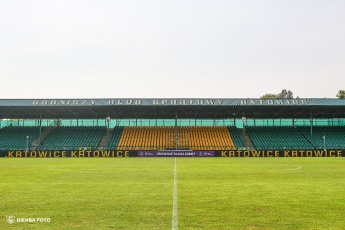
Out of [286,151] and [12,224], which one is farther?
[286,151]

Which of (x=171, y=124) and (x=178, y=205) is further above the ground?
(x=171, y=124)

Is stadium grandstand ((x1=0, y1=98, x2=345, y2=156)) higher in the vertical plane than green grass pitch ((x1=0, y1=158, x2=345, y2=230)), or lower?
higher

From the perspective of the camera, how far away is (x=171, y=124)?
75.4 meters

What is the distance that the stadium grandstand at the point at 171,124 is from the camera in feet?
203

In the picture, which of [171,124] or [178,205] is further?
[171,124]

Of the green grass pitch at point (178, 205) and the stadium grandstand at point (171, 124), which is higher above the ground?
the stadium grandstand at point (171, 124)

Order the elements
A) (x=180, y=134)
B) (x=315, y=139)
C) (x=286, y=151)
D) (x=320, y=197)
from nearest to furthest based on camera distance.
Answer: (x=320, y=197)
(x=286, y=151)
(x=315, y=139)
(x=180, y=134)

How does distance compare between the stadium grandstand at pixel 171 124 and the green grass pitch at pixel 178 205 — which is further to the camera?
the stadium grandstand at pixel 171 124

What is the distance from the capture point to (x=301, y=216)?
35.5 feet

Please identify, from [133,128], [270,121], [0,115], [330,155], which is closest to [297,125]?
[270,121]

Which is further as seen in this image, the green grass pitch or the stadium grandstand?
the stadium grandstand

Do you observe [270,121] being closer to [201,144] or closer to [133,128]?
[201,144]

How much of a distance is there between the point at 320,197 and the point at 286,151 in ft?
139

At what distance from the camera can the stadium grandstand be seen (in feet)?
203
